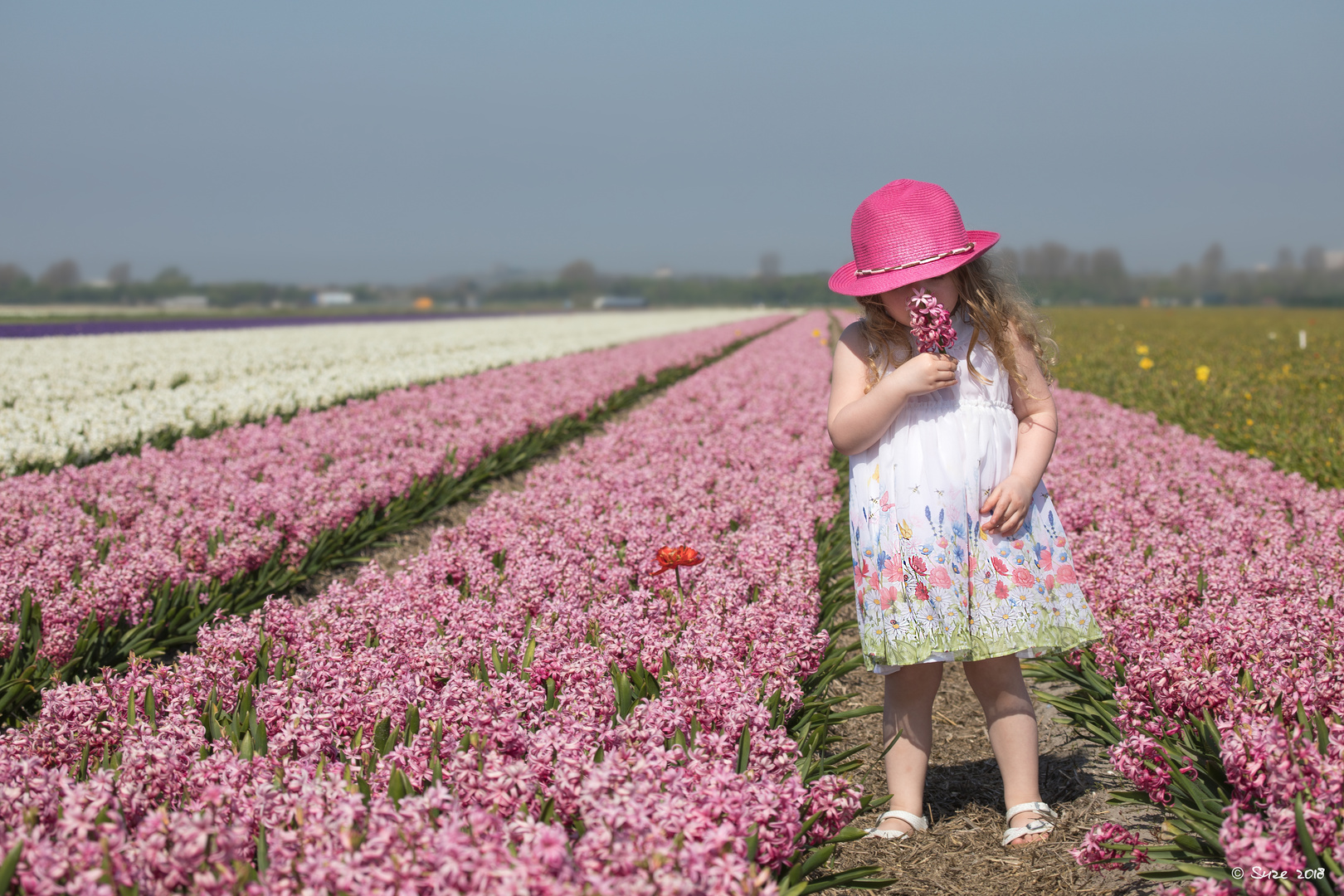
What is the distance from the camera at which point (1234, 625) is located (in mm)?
3717

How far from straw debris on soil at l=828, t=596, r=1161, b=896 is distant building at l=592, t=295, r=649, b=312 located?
12196 centimetres

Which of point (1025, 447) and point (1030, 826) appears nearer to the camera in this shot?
point (1030, 826)

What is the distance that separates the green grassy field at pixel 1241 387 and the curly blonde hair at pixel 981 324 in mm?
270

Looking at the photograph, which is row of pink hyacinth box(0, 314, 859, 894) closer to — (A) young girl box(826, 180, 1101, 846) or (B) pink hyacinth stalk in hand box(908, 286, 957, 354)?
(A) young girl box(826, 180, 1101, 846)

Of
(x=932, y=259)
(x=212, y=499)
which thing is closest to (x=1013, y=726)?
(x=932, y=259)

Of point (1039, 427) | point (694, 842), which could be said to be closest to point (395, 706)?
point (694, 842)

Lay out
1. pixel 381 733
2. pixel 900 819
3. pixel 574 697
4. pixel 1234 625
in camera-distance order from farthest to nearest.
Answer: pixel 1234 625 → pixel 900 819 → pixel 574 697 → pixel 381 733

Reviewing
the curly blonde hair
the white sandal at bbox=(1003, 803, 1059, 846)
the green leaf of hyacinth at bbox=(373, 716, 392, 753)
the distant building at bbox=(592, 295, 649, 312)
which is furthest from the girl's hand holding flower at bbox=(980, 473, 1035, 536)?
the distant building at bbox=(592, 295, 649, 312)

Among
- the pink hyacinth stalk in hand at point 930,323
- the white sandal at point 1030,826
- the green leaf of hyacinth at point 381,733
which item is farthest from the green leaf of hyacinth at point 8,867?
the white sandal at point 1030,826

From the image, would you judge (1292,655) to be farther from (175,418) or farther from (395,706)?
(175,418)

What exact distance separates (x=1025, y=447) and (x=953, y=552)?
1.73ft

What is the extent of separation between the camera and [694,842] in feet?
7.21

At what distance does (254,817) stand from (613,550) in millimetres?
3122

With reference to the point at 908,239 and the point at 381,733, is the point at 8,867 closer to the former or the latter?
the point at 381,733
